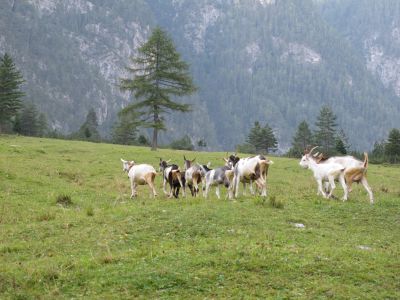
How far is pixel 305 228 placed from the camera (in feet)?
49.2

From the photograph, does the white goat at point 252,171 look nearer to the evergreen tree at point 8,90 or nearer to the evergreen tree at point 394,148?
the evergreen tree at point 8,90

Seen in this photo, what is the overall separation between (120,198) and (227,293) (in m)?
13.1

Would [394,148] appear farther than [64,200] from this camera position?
Yes

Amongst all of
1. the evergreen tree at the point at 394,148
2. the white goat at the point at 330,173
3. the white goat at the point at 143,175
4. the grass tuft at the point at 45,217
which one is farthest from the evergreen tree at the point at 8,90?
the white goat at the point at 330,173

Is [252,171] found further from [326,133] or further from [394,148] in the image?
[326,133]

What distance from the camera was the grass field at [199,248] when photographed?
402 inches

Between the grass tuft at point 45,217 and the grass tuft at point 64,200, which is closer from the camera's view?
the grass tuft at point 45,217

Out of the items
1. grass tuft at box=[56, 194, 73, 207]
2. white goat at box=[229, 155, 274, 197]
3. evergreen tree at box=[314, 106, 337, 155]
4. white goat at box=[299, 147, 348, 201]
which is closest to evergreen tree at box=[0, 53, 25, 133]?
grass tuft at box=[56, 194, 73, 207]

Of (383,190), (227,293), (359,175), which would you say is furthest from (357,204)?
(227,293)

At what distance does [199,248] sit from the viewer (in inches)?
485

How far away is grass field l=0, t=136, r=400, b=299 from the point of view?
10211 millimetres

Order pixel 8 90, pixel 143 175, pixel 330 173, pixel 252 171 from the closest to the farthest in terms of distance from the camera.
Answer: pixel 252 171
pixel 330 173
pixel 143 175
pixel 8 90

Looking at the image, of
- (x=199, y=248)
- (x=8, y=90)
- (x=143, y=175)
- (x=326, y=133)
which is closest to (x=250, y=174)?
(x=143, y=175)

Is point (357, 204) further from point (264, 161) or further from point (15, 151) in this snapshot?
point (15, 151)
